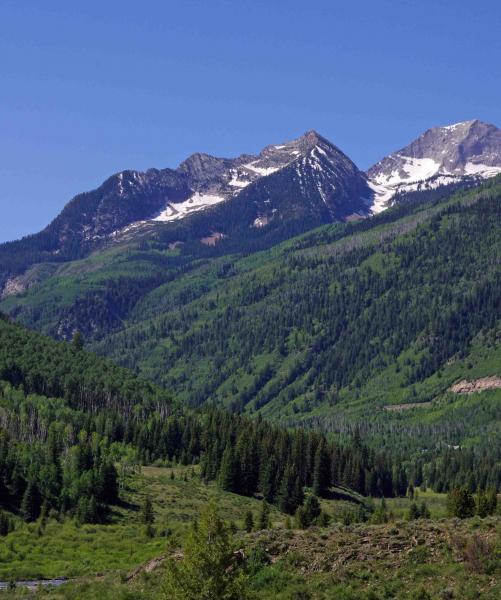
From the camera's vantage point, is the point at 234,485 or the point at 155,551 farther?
the point at 234,485

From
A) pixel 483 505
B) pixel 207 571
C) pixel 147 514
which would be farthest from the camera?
pixel 147 514

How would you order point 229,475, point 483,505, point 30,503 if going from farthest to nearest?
point 229,475 → point 30,503 → point 483,505

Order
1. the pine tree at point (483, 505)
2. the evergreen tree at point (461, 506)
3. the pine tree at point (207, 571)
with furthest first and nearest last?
1. the pine tree at point (483, 505)
2. the evergreen tree at point (461, 506)
3. the pine tree at point (207, 571)

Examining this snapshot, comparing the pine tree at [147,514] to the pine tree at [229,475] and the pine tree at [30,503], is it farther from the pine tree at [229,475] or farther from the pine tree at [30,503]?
the pine tree at [229,475]

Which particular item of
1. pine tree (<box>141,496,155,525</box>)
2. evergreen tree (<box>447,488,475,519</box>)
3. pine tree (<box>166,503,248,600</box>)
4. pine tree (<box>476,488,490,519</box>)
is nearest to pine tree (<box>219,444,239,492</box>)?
pine tree (<box>141,496,155,525</box>)

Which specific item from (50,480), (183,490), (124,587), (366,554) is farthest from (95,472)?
(366,554)

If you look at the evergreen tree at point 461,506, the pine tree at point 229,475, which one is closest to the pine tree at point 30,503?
the pine tree at point 229,475

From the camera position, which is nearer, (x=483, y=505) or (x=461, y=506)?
(x=461, y=506)

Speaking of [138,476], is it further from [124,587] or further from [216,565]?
[216,565]

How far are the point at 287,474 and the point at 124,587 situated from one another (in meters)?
103

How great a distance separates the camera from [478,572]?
7056cm

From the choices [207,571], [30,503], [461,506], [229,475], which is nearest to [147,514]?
[30,503]

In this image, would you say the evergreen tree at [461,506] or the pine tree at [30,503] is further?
the pine tree at [30,503]

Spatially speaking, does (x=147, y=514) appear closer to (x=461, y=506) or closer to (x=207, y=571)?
(x=461, y=506)
